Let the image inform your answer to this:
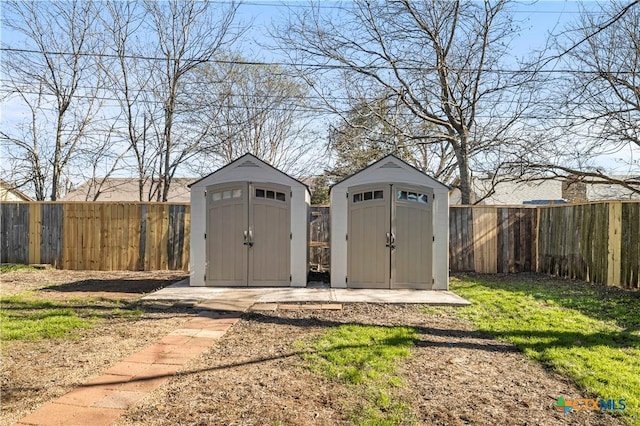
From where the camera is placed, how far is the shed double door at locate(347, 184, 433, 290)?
7.70 m

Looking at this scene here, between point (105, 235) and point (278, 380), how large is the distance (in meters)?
8.72

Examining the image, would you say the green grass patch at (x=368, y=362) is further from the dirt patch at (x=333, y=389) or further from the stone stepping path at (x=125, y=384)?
the stone stepping path at (x=125, y=384)

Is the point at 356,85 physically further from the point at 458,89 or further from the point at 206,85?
the point at 206,85

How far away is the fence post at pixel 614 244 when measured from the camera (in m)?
→ 7.62

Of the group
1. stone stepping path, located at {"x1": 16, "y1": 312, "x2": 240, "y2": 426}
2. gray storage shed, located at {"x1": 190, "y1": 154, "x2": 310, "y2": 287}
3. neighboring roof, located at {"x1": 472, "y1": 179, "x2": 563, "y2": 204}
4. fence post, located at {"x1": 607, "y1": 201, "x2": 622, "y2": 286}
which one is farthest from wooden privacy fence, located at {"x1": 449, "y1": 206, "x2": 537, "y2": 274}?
neighboring roof, located at {"x1": 472, "y1": 179, "x2": 563, "y2": 204}

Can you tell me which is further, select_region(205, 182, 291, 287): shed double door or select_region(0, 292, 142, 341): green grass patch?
select_region(205, 182, 291, 287): shed double door

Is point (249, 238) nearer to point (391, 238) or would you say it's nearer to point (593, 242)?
point (391, 238)

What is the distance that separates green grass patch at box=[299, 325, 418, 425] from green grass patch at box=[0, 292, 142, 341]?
9.28 ft

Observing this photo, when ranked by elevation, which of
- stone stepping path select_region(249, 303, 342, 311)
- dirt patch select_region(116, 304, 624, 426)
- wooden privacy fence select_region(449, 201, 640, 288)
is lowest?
dirt patch select_region(116, 304, 624, 426)

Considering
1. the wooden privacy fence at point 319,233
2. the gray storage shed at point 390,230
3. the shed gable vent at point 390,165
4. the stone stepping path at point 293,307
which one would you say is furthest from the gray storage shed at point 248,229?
the wooden privacy fence at point 319,233

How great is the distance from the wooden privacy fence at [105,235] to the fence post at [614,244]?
911 centimetres

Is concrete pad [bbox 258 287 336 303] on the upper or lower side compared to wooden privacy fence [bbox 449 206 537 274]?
lower

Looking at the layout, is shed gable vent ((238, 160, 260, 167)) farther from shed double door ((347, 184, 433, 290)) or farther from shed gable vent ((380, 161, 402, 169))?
shed gable vent ((380, 161, 402, 169))

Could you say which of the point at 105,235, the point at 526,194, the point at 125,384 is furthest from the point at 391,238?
the point at 526,194
